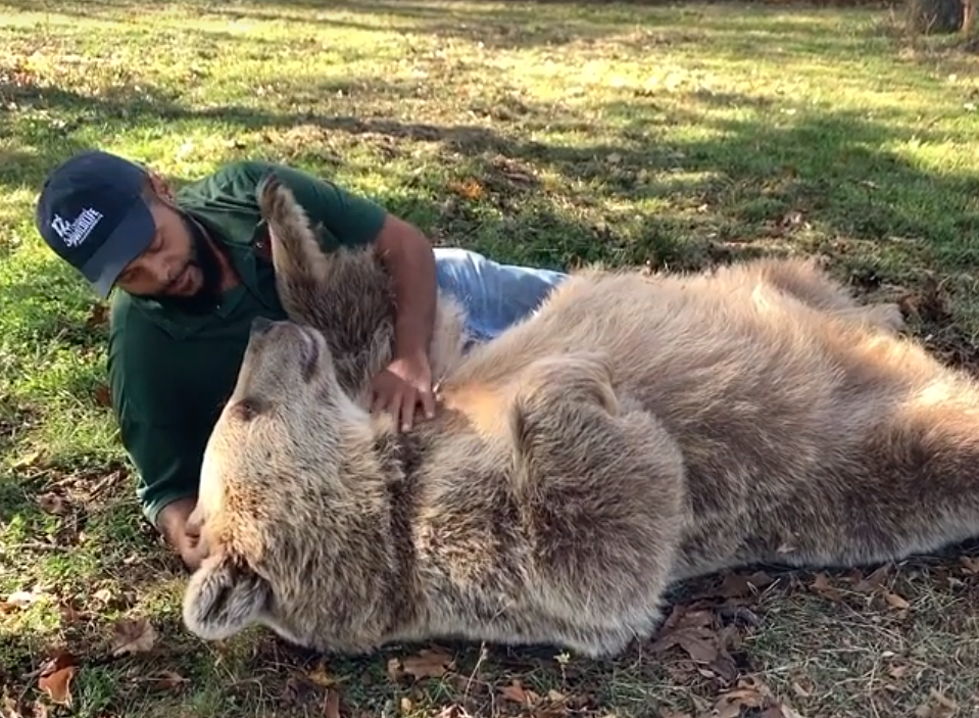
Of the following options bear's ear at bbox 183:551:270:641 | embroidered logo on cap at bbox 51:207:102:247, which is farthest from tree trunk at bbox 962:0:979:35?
bear's ear at bbox 183:551:270:641

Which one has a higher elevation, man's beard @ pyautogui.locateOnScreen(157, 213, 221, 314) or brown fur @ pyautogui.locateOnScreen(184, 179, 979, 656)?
man's beard @ pyautogui.locateOnScreen(157, 213, 221, 314)


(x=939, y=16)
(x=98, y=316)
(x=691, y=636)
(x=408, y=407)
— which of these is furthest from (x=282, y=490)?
(x=939, y=16)

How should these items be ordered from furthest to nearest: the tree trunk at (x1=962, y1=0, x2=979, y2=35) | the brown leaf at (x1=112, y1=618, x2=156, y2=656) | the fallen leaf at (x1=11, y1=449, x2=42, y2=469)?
the tree trunk at (x1=962, y1=0, x2=979, y2=35), the fallen leaf at (x1=11, y1=449, x2=42, y2=469), the brown leaf at (x1=112, y1=618, x2=156, y2=656)

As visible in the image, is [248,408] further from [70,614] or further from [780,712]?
[780,712]

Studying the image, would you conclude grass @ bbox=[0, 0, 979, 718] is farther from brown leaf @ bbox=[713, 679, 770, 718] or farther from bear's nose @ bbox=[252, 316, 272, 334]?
bear's nose @ bbox=[252, 316, 272, 334]

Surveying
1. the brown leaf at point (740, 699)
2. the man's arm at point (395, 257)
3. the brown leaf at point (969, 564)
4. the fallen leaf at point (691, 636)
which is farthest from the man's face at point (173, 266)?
the brown leaf at point (969, 564)

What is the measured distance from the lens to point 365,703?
11.4 ft

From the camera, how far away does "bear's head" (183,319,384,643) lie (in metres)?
3.49

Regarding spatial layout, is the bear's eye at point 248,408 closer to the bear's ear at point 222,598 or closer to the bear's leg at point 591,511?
the bear's ear at point 222,598

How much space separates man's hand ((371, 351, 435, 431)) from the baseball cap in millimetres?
928

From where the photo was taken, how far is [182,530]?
149 inches

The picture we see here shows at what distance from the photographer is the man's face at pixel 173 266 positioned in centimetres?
358

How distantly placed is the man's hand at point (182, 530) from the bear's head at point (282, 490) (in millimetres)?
95

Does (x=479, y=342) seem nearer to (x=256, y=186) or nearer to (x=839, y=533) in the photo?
(x=256, y=186)
